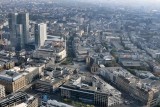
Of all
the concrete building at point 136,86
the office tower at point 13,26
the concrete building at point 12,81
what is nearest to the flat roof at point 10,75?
the concrete building at point 12,81

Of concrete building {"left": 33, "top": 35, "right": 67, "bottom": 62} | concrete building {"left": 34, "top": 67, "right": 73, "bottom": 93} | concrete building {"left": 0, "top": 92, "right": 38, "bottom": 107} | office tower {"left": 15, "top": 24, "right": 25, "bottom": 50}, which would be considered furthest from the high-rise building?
concrete building {"left": 0, "top": 92, "right": 38, "bottom": 107}

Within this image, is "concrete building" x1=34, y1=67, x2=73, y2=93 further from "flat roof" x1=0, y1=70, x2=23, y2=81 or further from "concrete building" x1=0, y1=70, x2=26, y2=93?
"flat roof" x1=0, y1=70, x2=23, y2=81

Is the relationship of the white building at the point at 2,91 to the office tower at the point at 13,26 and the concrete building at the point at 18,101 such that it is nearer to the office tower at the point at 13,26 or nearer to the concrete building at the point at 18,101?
the concrete building at the point at 18,101

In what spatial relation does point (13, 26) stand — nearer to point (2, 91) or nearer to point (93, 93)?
point (2, 91)

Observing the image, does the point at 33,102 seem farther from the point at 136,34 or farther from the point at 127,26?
the point at 127,26

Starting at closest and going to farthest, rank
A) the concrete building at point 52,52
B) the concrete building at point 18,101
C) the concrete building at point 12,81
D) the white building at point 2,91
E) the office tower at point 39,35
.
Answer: the concrete building at point 18,101 → the white building at point 2,91 → the concrete building at point 12,81 → the concrete building at point 52,52 → the office tower at point 39,35
